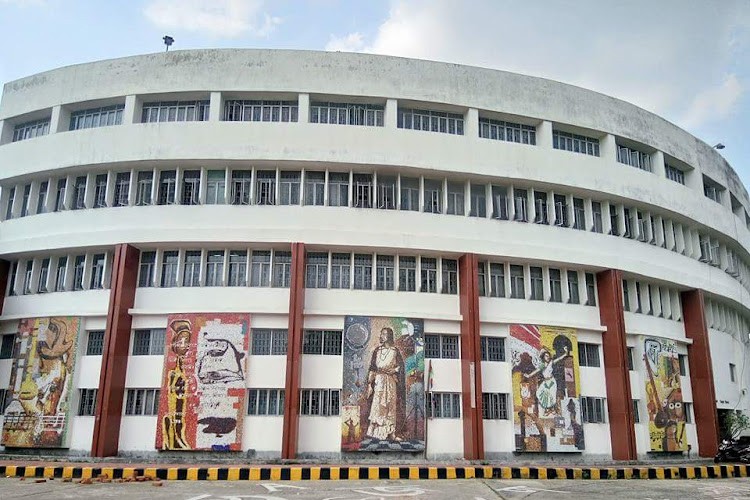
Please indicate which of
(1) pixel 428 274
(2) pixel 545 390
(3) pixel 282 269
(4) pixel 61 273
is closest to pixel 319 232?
(3) pixel 282 269

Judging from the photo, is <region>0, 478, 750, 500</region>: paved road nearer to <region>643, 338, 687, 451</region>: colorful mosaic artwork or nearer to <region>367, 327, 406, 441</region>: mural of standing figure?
<region>367, 327, 406, 441</region>: mural of standing figure

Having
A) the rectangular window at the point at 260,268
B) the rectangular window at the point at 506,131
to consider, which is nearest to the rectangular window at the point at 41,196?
the rectangular window at the point at 260,268

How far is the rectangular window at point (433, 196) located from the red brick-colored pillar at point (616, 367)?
6.12 meters

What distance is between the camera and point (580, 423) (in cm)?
1875

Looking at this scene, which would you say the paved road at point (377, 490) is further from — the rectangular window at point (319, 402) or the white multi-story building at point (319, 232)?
the rectangular window at point (319, 402)

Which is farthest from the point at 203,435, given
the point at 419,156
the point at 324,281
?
the point at 419,156

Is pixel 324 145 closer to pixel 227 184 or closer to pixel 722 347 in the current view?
pixel 227 184

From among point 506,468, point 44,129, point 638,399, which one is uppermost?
point 44,129

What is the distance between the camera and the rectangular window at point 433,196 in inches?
765

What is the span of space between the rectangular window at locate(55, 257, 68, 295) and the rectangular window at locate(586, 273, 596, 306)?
16921 millimetres

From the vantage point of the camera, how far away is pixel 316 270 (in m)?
18.5

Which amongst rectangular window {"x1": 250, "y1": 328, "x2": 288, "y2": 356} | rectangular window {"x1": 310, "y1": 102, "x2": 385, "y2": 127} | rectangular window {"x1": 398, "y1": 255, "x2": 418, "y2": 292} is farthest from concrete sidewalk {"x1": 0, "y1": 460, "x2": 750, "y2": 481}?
rectangular window {"x1": 310, "y1": 102, "x2": 385, "y2": 127}

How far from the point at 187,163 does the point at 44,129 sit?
626cm

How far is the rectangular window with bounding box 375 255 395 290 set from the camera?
1861 cm
